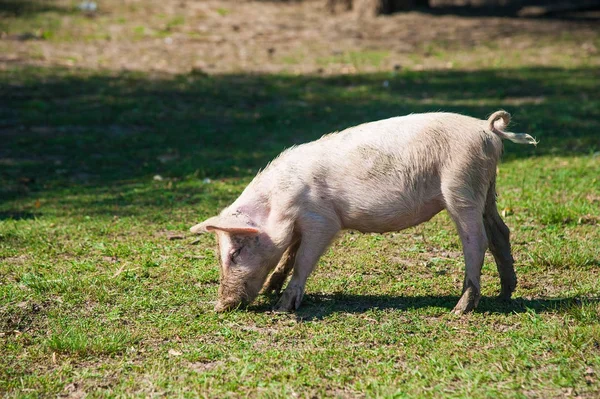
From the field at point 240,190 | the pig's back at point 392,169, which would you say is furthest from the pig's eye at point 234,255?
the pig's back at point 392,169

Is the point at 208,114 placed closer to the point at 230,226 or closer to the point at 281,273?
the point at 281,273

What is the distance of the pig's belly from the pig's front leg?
144 millimetres

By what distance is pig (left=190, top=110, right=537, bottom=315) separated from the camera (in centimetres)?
548

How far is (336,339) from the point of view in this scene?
507 centimetres

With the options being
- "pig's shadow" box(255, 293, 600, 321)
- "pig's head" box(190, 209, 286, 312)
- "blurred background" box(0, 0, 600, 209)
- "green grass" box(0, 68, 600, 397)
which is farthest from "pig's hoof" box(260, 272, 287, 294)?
"blurred background" box(0, 0, 600, 209)

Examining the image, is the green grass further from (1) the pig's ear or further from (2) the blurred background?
(1) the pig's ear

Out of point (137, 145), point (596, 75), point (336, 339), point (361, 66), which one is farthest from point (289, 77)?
point (336, 339)

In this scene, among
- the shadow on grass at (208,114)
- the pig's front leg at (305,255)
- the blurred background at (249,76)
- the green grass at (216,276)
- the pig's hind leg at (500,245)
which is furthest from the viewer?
the blurred background at (249,76)

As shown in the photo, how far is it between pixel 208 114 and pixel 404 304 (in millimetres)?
7293

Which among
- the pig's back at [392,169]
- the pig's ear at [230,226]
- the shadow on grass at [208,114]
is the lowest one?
the shadow on grass at [208,114]

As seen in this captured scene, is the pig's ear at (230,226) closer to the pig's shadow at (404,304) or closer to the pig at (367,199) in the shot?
the pig at (367,199)

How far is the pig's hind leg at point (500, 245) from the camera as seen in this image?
18.8 ft

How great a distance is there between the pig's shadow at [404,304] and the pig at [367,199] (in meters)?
0.12

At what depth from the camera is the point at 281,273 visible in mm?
6074
